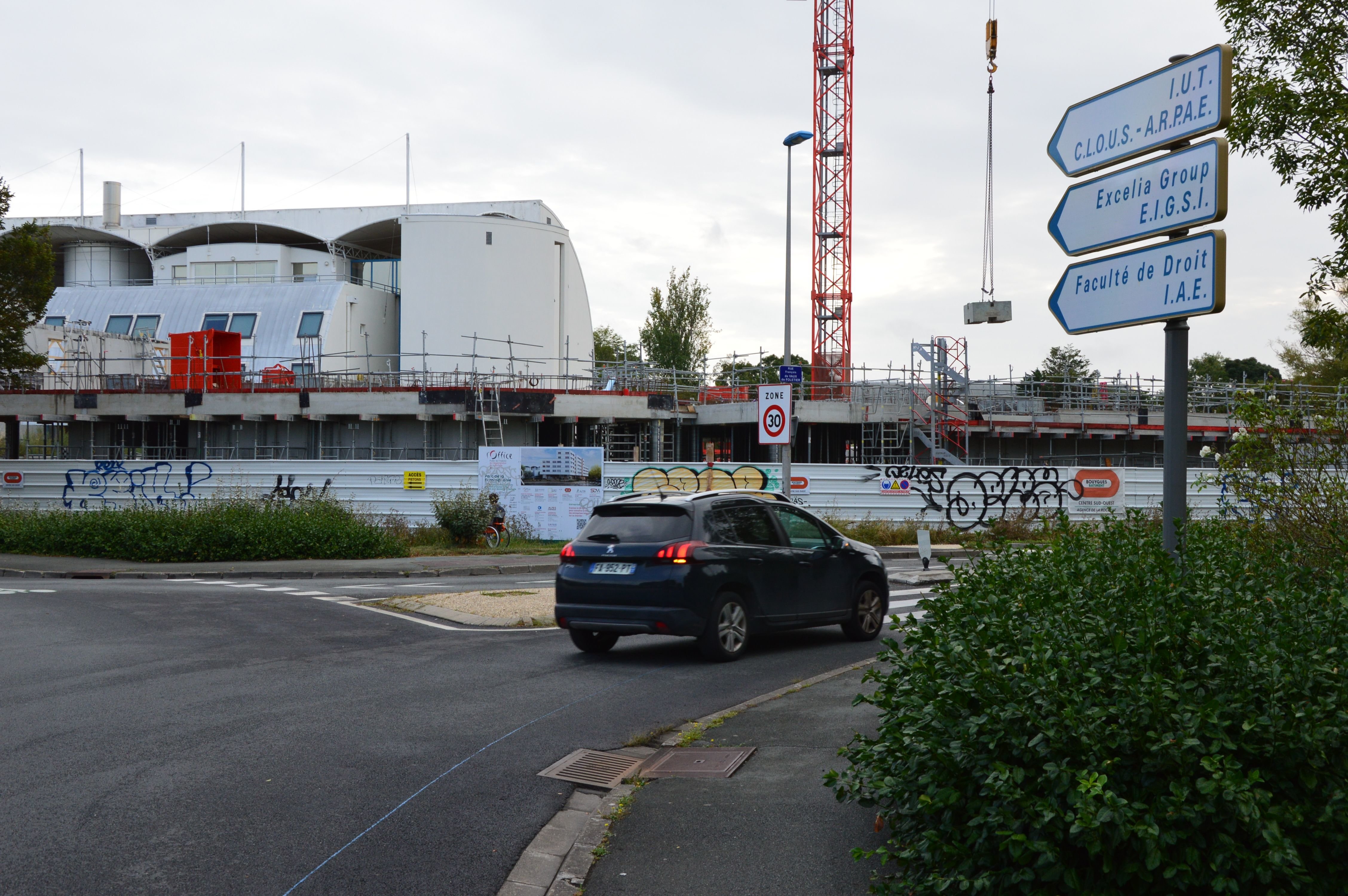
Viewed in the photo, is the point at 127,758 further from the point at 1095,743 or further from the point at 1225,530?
the point at 1225,530

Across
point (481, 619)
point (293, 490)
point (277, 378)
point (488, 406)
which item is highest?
point (277, 378)

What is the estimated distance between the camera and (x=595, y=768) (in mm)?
7129

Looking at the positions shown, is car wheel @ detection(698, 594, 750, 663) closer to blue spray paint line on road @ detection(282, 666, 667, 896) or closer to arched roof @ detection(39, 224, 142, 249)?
blue spray paint line on road @ detection(282, 666, 667, 896)

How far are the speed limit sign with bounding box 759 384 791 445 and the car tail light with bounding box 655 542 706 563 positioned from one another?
9.51m

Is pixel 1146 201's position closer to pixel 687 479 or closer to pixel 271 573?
pixel 271 573

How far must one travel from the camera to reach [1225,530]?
8.14m

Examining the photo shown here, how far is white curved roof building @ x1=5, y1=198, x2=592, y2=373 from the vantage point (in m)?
49.5

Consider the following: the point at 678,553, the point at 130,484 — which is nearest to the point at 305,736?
the point at 678,553

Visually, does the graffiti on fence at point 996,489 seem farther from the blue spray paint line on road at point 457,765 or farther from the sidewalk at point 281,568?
the blue spray paint line on road at point 457,765

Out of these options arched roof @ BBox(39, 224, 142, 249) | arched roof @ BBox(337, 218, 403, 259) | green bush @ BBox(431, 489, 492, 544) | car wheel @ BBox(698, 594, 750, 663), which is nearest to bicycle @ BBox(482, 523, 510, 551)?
green bush @ BBox(431, 489, 492, 544)

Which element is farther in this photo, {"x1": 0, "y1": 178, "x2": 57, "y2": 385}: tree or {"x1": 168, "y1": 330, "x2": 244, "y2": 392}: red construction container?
{"x1": 168, "y1": 330, "x2": 244, "y2": 392}: red construction container

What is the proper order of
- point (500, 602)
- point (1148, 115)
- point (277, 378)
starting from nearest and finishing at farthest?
point (1148, 115) < point (500, 602) < point (277, 378)

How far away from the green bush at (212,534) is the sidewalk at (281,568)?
0.39m

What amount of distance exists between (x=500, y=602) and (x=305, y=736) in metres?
7.69
